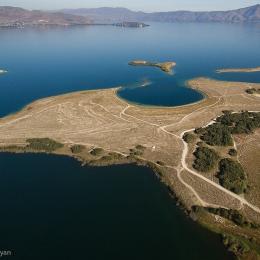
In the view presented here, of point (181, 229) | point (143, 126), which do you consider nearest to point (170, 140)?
point (143, 126)

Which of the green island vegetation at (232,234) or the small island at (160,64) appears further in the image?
the small island at (160,64)

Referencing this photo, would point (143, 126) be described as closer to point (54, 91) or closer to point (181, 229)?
point (181, 229)

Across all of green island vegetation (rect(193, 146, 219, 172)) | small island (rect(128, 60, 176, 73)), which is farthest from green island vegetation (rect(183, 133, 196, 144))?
small island (rect(128, 60, 176, 73))

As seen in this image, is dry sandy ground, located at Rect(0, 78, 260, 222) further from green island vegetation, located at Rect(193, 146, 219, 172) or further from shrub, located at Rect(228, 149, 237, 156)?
shrub, located at Rect(228, 149, 237, 156)

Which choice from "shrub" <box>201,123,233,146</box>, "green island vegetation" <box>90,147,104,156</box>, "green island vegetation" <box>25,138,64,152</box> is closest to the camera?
Result: "green island vegetation" <box>90,147,104,156</box>

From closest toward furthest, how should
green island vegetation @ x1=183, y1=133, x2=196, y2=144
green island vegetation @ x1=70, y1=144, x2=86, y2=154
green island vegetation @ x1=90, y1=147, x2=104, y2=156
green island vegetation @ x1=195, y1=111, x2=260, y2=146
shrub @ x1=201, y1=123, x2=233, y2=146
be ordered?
1. green island vegetation @ x1=90, y1=147, x2=104, y2=156
2. green island vegetation @ x1=70, y1=144, x2=86, y2=154
3. shrub @ x1=201, y1=123, x2=233, y2=146
4. green island vegetation @ x1=195, y1=111, x2=260, y2=146
5. green island vegetation @ x1=183, y1=133, x2=196, y2=144

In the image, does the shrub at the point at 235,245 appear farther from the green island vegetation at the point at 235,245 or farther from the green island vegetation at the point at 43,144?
the green island vegetation at the point at 43,144

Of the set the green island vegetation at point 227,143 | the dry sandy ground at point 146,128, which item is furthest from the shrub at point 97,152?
the green island vegetation at point 227,143

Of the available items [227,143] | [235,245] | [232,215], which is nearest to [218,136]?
[227,143]
